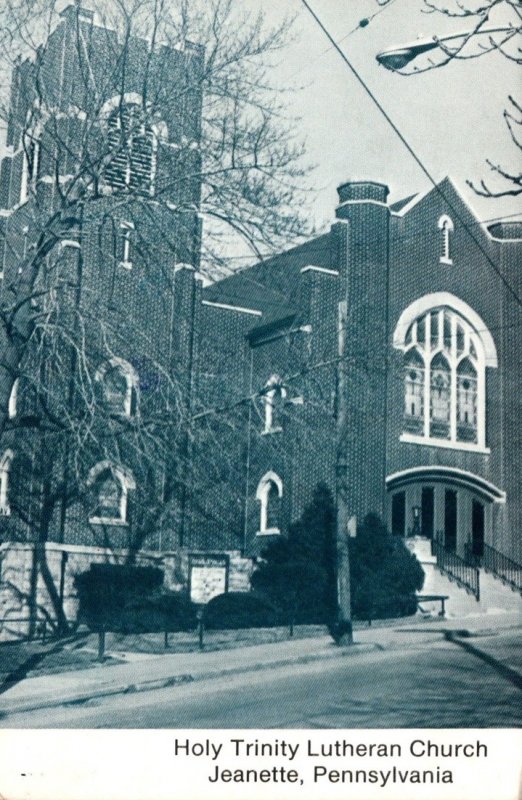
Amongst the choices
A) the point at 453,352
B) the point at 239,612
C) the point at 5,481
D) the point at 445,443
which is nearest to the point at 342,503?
the point at 445,443

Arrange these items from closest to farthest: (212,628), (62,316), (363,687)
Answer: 1. (363,687)
2. (62,316)
3. (212,628)

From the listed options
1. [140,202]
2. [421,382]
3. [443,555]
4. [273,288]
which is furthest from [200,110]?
[443,555]

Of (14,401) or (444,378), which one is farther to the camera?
(14,401)

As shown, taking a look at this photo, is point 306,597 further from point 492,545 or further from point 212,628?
point 492,545

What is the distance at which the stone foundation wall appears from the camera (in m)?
10.9

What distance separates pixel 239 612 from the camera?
11164 millimetres

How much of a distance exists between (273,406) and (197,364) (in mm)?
1444

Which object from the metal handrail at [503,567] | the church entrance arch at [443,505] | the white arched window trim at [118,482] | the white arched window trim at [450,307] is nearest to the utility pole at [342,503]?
the church entrance arch at [443,505]

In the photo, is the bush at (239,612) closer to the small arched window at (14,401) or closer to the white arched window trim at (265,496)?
the white arched window trim at (265,496)

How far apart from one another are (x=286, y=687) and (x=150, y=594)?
3451 mm

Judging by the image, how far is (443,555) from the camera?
35.4 ft

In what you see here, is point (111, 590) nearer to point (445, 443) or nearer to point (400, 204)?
point (445, 443)

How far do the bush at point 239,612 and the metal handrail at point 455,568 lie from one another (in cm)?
185

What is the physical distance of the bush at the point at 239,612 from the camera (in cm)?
1065
